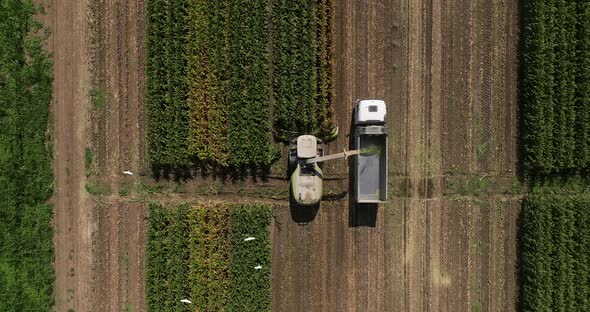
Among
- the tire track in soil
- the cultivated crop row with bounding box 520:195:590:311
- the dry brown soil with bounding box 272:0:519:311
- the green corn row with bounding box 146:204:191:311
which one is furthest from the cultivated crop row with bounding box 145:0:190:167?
the cultivated crop row with bounding box 520:195:590:311

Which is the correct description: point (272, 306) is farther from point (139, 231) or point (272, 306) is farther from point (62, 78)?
point (62, 78)

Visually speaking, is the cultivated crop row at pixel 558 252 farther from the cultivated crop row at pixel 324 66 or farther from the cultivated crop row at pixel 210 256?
the cultivated crop row at pixel 210 256

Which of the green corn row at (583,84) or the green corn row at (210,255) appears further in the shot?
the green corn row at (210,255)

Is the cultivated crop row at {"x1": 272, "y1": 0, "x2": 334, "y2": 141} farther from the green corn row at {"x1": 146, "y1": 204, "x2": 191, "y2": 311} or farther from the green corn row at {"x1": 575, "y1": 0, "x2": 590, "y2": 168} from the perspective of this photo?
the green corn row at {"x1": 575, "y1": 0, "x2": 590, "y2": 168}

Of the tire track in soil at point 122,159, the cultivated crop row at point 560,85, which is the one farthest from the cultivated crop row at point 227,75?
the cultivated crop row at point 560,85

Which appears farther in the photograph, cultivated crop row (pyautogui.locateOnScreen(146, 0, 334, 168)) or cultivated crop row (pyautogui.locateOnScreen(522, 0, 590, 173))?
cultivated crop row (pyautogui.locateOnScreen(146, 0, 334, 168))

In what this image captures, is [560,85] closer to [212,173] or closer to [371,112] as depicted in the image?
[371,112]
